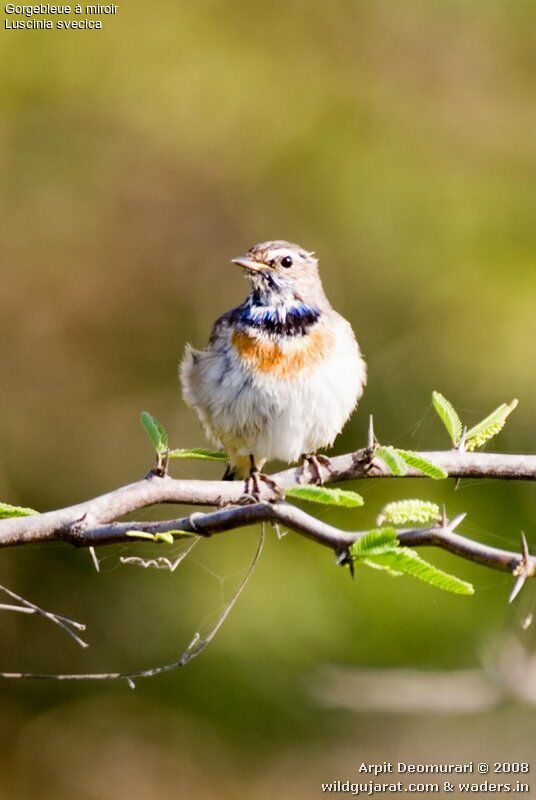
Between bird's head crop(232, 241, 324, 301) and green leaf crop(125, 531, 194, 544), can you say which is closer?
green leaf crop(125, 531, 194, 544)

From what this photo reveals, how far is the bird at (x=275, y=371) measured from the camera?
5.65m

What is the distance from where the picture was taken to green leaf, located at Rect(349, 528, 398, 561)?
2.77 m

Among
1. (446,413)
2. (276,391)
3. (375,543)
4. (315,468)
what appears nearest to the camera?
(375,543)

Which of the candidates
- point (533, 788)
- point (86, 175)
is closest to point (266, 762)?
point (533, 788)

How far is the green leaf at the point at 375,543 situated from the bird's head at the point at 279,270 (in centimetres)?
339

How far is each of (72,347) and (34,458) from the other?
1153 mm

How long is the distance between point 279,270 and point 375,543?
3.50 meters

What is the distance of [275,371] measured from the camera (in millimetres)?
5652

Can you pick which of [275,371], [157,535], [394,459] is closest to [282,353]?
[275,371]

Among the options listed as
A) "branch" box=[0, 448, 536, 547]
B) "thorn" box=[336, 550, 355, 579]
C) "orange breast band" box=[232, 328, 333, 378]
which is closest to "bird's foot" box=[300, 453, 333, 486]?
"branch" box=[0, 448, 536, 547]

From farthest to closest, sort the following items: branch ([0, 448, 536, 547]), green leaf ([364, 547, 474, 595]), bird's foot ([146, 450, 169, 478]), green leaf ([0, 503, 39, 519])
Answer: bird's foot ([146, 450, 169, 478]) < green leaf ([0, 503, 39, 519]) < branch ([0, 448, 536, 547]) < green leaf ([364, 547, 474, 595])

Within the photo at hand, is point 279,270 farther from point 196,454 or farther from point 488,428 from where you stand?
point 488,428

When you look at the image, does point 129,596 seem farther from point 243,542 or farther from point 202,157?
point 202,157

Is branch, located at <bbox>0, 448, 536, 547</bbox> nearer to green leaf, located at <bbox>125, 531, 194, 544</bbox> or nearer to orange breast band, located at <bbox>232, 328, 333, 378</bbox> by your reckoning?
green leaf, located at <bbox>125, 531, 194, 544</bbox>
